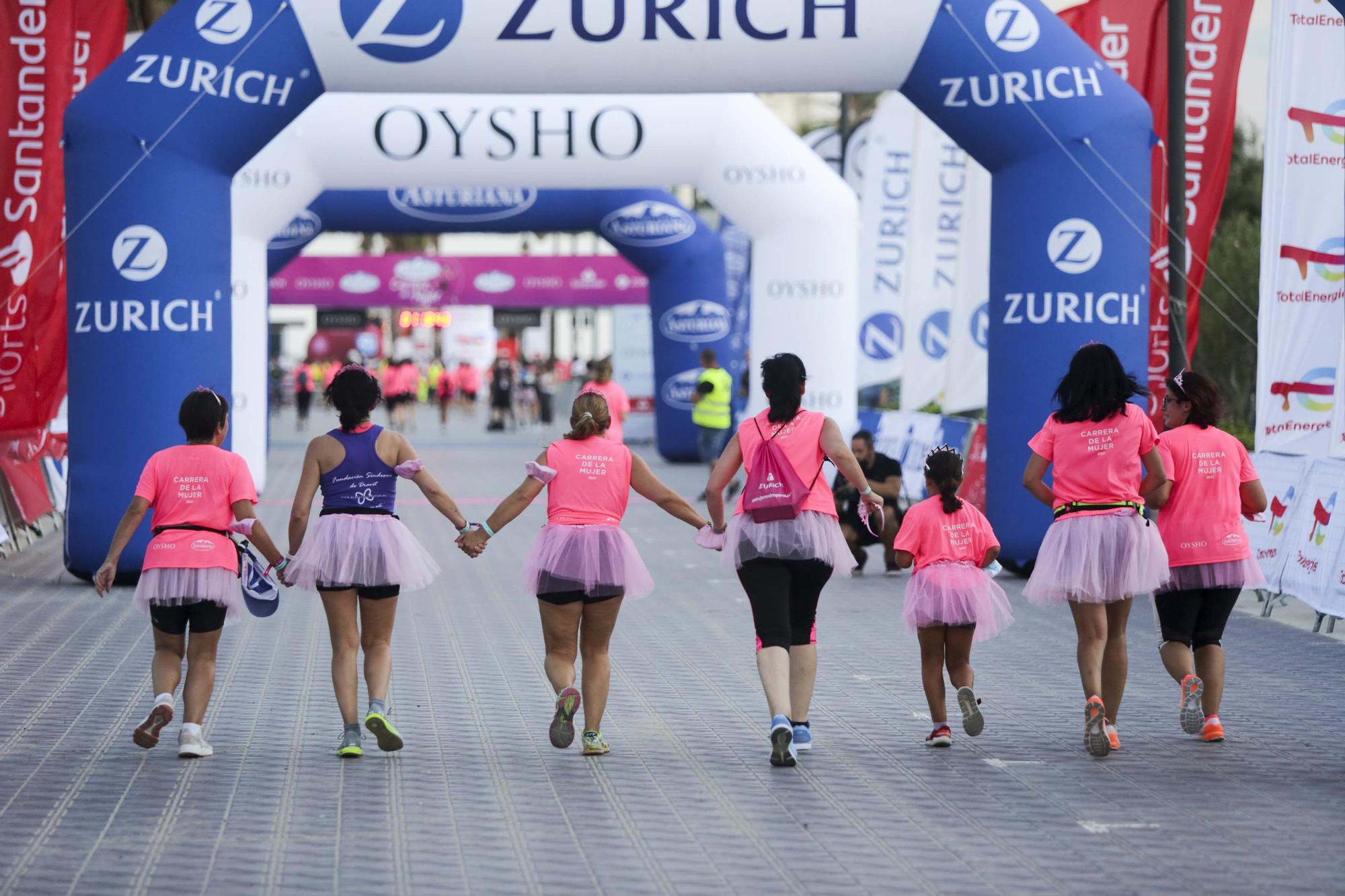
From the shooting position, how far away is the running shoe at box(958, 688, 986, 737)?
24.2ft

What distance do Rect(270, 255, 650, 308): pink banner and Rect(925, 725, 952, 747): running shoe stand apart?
99.9ft

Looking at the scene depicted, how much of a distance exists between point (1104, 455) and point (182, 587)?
3.69m

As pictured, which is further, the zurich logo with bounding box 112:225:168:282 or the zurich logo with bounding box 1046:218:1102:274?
the zurich logo with bounding box 1046:218:1102:274

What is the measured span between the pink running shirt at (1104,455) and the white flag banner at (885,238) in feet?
46.1

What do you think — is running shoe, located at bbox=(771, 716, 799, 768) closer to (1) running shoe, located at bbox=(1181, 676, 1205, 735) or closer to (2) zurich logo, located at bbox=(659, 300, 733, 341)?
(1) running shoe, located at bbox=(1181, 676, 1205, 735)

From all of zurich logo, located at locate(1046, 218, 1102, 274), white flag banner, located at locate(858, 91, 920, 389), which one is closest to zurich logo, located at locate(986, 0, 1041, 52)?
zurich logo, located at locate(1046, 218, 1102, 274)

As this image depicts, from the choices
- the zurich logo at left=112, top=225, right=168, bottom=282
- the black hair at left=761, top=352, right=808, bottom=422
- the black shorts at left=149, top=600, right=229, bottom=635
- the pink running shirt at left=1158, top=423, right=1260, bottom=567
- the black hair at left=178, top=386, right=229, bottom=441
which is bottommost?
the black shorts at left=149, top=600, right=229, bottom=635

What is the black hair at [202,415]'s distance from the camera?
721 centimetres

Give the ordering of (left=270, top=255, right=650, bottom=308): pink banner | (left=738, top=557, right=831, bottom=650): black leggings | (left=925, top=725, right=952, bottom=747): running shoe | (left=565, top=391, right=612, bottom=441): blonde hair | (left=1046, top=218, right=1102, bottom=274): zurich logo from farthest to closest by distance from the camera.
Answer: (left=270, top=255, right=650, bottom=308): pink banner, (left=1046, top=218, right=1102, bottom=274): zurich logo, (left=925, top=725, right=952, bottom=747): running shoe, (left=565, top=391, right=612, bottom=441): blonde hair, (left=738, top=557, right=831, bottom=650): black leggings

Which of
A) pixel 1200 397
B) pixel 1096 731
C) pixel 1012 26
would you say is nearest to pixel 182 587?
pixel 1096 731

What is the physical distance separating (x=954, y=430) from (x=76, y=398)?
940 cm

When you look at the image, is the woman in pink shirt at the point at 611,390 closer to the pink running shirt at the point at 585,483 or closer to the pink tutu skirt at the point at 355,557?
the pink running shirt at the point at 585,483

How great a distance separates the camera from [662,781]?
6836 mm

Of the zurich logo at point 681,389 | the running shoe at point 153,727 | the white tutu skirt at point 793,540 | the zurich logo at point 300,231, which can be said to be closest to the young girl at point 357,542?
the running shoe at point 153,727
